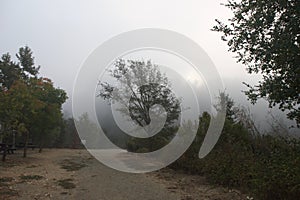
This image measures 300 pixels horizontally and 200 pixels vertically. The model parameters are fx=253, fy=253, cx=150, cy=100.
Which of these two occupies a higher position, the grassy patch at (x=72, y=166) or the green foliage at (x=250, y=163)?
the green foliage at (x=250, y=163)

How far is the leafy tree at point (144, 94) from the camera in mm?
17844

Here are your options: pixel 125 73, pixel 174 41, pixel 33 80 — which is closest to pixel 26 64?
pixel 33 80

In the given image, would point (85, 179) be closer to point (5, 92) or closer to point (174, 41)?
point (174, 41)

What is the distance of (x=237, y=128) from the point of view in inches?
521

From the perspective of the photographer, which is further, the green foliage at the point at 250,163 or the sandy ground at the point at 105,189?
the sandy ground at the point at 105,189

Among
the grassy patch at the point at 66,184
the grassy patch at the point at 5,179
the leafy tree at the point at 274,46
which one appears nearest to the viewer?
the leafy tree at the point at 274,46

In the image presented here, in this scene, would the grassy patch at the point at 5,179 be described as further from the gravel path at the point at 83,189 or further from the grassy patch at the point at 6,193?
the grassy patch at the point at 6,193

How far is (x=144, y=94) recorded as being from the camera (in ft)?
62.1

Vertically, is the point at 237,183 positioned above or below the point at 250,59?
below

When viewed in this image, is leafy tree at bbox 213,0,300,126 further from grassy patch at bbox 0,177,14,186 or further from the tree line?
the tree line

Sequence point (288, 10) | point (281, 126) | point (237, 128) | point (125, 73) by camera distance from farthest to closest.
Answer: point (125, 73) → point (237, 128) → point (281, 126) → point (288, 10)

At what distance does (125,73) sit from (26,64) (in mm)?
20841

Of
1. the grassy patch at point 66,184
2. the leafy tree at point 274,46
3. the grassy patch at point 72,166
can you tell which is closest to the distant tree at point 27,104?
the grassy patch at point 72,166

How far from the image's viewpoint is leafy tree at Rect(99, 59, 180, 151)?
17.8m
